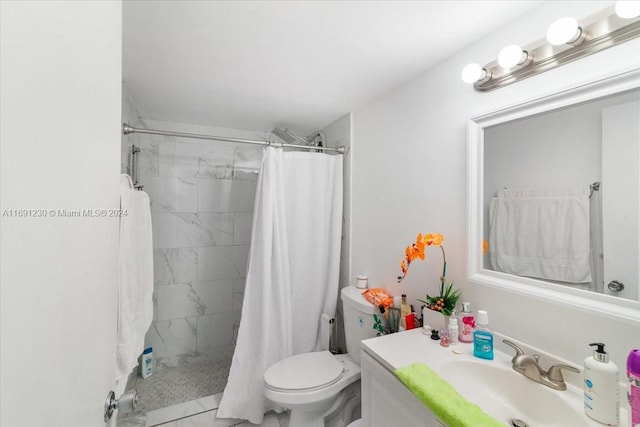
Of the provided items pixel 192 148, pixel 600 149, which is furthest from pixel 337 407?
pixel 192 148

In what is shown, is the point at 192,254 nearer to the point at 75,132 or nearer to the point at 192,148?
the point at 192,148

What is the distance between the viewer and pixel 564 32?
0.87 m

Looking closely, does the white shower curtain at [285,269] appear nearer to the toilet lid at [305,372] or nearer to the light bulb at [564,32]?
the toilet lid at [305,372]

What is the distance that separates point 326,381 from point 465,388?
0.75 m

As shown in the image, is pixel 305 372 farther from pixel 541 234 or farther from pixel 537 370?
pixel 541 234

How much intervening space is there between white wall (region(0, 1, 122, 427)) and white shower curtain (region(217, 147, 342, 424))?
50.3 inches

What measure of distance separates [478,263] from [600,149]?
1.86 feet

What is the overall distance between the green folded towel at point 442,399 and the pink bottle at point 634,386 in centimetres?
30

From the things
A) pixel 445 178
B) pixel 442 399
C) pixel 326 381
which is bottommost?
pixel 326 381

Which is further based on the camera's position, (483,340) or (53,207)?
(483,340)

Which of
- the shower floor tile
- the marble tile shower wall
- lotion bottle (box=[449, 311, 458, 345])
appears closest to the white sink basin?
lotion bottle (box=[449, 311, 458, 345])

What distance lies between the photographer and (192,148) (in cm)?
244

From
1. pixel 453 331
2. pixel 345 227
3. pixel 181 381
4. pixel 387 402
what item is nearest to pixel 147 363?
pixel 181 381

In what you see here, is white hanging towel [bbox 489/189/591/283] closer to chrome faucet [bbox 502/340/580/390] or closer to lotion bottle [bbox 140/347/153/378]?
chrome faucet [bbox 502/340/580/390]
